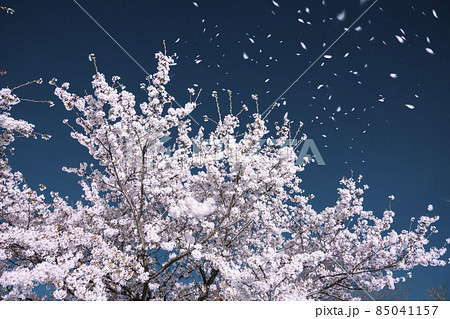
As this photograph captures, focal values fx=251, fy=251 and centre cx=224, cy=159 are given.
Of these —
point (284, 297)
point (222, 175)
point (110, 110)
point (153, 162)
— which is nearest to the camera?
point (284, 297)

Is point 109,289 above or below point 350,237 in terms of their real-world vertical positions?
A: below

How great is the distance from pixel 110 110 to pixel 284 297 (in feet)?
16.6

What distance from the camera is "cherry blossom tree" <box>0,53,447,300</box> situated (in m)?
4.78

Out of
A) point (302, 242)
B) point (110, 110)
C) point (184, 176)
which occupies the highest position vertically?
point (110, 110)

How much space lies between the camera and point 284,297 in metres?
4.60

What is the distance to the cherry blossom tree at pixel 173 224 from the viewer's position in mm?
4777

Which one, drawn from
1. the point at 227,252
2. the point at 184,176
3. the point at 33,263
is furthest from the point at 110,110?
the point at 227,252

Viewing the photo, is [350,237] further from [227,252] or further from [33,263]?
[33,263]

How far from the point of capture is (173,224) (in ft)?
21.1

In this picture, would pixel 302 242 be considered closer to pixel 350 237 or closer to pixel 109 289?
pixel 350 237

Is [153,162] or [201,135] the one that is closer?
[153,162]
